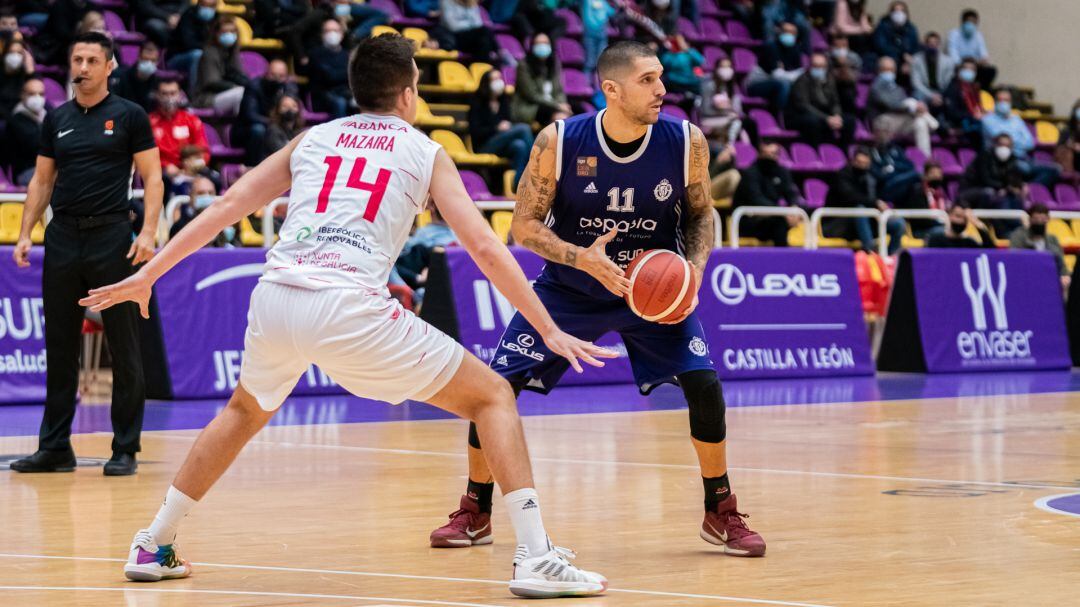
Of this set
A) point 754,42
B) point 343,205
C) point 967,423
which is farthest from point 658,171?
point 754,42

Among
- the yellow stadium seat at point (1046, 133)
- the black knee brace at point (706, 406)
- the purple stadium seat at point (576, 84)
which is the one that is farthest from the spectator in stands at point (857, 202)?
the black knee brace at point (706, 406)

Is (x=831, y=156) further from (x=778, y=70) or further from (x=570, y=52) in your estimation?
(x=570, y=52)

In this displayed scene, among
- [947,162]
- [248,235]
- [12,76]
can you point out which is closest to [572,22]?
[947,162]

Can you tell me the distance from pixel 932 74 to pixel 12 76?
630 inches

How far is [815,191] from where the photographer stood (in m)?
24.3

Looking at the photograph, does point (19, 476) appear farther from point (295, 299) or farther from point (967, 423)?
point (967, 423)

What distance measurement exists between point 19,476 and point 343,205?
428 cm

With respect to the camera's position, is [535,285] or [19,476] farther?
[19,476]

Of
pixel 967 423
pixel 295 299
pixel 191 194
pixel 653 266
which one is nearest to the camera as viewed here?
pixel 295 299

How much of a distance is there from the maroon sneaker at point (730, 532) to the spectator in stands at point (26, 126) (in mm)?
12628

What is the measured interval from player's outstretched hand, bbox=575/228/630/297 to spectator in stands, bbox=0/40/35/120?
42.1 ft

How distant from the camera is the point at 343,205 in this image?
5.70m

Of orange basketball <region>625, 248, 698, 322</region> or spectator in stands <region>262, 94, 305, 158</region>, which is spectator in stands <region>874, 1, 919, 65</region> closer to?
spectator in stands <region>262, 94, 305, 158</region>

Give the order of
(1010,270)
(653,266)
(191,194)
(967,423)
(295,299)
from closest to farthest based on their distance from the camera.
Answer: (295,299) < (653,266) < (967,423) < (191,194) < (1010,270)
